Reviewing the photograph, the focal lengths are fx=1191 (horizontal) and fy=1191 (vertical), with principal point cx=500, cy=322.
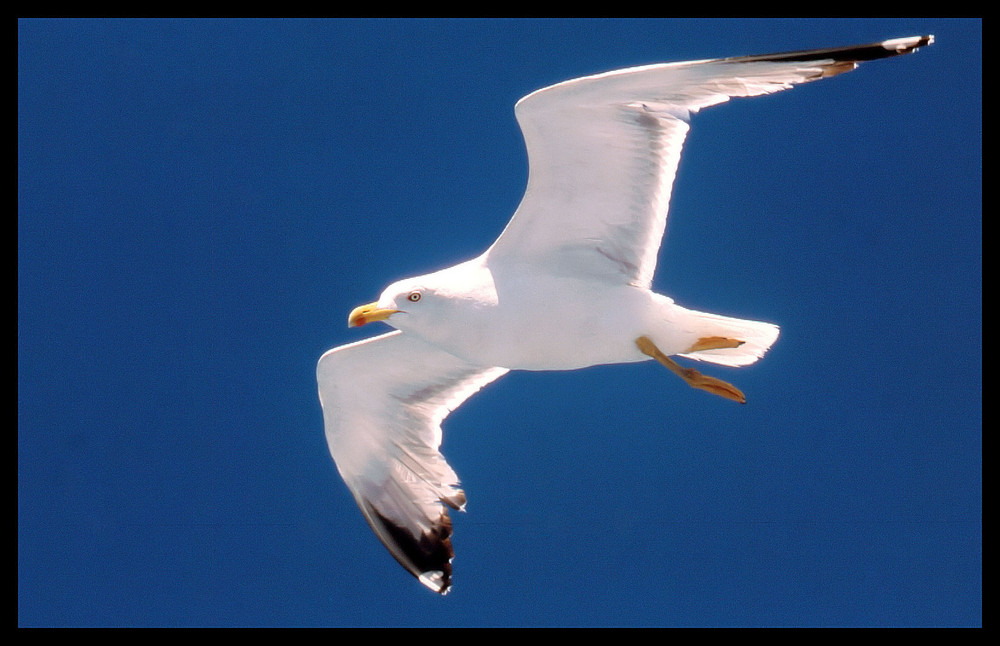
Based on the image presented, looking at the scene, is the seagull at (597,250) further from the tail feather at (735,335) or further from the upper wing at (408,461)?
the upper wing at (408,461)

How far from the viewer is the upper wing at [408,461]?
5836mm

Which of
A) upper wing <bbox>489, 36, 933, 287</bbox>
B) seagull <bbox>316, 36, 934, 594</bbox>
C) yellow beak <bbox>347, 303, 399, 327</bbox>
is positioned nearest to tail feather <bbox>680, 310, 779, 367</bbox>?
seagull <bbox>316, 36, 934, 594</bbox>

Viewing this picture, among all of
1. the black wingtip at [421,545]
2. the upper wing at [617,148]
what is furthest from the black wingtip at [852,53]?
the black wingtip at [421,545]

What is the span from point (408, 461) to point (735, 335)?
182 cm

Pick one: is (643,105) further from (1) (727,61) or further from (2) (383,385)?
(2) (383,385)

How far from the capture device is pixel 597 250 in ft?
16.8

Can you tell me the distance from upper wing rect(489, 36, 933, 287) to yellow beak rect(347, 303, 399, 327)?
21.9 inches

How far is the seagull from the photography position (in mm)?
4430

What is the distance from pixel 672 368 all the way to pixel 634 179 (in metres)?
0.82

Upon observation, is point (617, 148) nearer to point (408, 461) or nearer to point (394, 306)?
point (394, 306)

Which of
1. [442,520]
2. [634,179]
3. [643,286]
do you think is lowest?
[442,520]

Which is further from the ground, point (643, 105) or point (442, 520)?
point (643, 105)

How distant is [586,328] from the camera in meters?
4.90

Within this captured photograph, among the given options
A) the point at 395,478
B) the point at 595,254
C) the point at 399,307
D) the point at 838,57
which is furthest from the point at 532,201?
the point at 395,478
